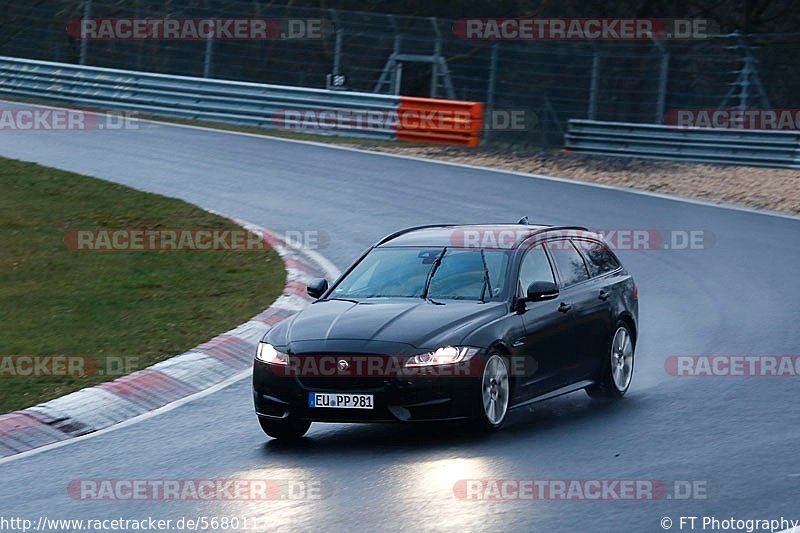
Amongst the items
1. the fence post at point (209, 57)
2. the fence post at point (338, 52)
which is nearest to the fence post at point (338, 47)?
the fence post at point (338, 52)

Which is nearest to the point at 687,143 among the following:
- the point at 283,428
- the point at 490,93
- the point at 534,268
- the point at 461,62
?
the point at 490,93

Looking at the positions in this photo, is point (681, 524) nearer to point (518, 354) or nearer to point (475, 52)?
point (518, 354)

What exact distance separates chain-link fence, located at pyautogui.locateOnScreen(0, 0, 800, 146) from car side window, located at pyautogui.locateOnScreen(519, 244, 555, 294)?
1760cm

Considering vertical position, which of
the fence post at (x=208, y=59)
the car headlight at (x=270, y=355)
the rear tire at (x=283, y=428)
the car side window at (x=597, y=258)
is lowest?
the rear tire at (x=283, y=428)

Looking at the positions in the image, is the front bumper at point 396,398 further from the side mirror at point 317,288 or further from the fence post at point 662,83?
the fence post at point 662,83

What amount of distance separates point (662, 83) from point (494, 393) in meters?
19.3

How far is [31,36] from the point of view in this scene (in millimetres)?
36531

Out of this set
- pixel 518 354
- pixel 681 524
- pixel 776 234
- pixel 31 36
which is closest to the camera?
pixel 681 524

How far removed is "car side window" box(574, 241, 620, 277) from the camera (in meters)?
12.2

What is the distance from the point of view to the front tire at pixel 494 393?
9922 millimetres

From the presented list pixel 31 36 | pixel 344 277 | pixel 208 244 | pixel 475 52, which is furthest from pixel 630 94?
pixel 344 277

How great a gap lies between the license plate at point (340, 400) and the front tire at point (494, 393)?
816 millimetres

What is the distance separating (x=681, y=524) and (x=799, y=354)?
228 inches

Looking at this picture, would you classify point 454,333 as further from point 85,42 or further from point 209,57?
point 85,42
